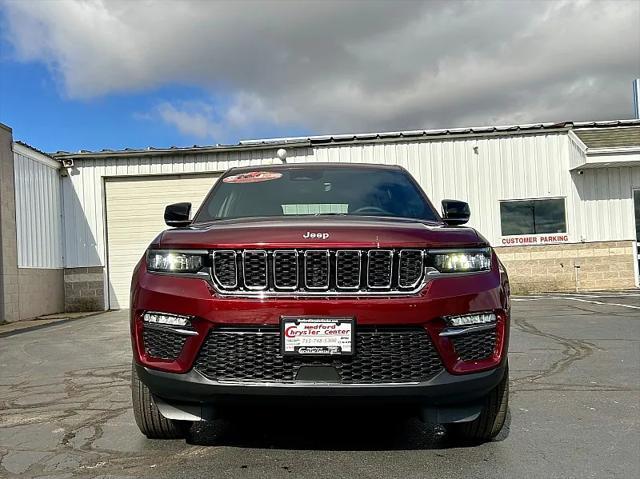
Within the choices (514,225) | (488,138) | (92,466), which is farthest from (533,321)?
(92,466)

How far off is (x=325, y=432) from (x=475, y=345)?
1.28 metres

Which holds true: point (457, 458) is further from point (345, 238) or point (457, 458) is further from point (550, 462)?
point (345, 238)

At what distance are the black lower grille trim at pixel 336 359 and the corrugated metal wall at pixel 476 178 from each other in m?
12.9

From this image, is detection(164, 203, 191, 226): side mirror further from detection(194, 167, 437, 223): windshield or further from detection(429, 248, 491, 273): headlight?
detection(429, 248, 491, 273): headlight

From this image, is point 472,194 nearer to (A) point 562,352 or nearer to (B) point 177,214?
(A) point 562,352

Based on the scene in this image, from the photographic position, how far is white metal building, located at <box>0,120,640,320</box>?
15.5m

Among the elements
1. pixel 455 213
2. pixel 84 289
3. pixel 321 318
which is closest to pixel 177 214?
pixel 321 318

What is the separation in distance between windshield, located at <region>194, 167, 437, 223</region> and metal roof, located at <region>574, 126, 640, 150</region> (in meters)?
12.0

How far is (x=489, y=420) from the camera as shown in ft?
11.4

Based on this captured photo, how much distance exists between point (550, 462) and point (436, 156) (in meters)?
13.0

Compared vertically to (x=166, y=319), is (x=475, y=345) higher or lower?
lower

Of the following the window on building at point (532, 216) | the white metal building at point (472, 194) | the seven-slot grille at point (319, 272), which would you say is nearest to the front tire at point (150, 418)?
the seven-slot grille at point (319, 272)

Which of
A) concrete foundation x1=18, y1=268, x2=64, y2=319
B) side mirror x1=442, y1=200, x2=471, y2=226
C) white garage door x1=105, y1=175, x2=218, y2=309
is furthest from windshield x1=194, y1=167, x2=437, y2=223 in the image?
white garage door x1=105, y1=175, x2=218, y2=309

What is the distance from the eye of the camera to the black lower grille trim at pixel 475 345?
3053 millimetres
